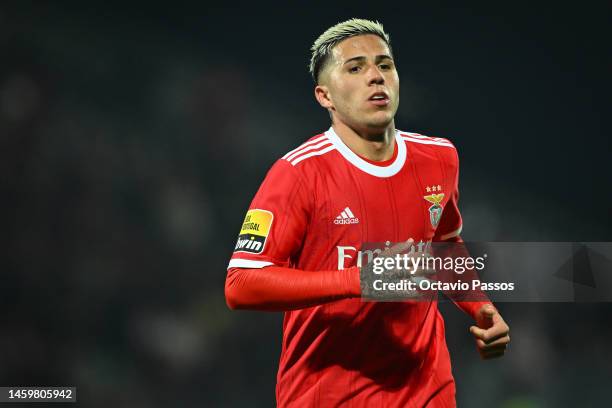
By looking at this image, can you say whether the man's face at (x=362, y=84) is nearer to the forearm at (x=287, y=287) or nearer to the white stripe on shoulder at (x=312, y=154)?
the white stripe on shoulder at (x=312, y=154)

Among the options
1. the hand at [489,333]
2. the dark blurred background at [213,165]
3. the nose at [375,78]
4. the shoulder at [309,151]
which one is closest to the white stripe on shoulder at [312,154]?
the shoulder at [309,151]

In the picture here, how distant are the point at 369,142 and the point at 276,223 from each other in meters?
0.43

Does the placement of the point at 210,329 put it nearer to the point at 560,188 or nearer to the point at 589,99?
the point at 560,188

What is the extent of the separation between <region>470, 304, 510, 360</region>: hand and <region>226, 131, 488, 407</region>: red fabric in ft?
0.69

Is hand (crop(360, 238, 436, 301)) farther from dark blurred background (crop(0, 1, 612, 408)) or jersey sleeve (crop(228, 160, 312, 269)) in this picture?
dark blurred background (crop(0, 1, 612, 408))

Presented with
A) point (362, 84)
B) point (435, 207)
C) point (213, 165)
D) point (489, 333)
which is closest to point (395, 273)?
point (489, 333)

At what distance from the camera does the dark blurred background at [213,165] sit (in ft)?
14.3

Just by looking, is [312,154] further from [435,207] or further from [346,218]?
[435,207]

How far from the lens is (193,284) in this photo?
4.40m

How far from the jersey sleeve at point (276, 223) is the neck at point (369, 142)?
0.81 ft

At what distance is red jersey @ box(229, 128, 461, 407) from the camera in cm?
228

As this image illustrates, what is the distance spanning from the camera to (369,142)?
2.44 meters

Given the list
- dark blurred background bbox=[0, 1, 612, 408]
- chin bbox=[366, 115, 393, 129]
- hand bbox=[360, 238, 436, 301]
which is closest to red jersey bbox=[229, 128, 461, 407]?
chin bbox=[366, 115, 393, 129]

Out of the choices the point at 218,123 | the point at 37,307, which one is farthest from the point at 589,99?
the point at 37,307
